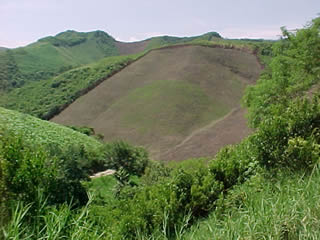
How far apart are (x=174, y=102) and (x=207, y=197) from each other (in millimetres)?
45869

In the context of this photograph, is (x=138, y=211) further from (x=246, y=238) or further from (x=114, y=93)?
(x=114, y=93)

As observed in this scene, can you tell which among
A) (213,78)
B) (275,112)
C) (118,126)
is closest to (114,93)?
(118,126)

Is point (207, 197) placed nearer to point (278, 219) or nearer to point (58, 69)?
point (278, 219)

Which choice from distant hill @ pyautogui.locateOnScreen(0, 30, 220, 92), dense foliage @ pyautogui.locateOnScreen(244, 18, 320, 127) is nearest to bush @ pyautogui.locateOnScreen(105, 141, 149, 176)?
dense foliage @ pyautogui.locateOnScreen(244, 18, 320, 127)

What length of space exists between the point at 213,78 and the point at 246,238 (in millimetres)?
56164

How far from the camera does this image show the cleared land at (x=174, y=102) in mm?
40812

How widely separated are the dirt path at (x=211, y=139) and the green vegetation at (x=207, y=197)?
26552mm

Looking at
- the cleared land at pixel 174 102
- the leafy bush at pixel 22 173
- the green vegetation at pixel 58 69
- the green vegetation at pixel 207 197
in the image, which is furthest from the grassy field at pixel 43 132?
the green vegetation at pixel 58 69

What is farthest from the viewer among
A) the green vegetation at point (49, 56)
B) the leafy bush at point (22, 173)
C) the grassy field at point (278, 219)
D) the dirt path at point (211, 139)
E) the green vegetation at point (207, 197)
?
the green vegetation at point (49, 56)

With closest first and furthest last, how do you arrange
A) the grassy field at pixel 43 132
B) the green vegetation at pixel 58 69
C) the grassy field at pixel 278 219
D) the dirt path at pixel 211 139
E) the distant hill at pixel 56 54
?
1. the grassy field at pixel 278 219
2. the grassy field at pixel 43 132
3. the dirt path at pixel 211 139
4. the green vegetation at pixel 58 69
5. the distant hill at pixel 56 54

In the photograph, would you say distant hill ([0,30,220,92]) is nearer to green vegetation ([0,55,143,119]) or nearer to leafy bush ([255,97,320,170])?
green vegetation ([0,55,143,119])

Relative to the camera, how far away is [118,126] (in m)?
48.0

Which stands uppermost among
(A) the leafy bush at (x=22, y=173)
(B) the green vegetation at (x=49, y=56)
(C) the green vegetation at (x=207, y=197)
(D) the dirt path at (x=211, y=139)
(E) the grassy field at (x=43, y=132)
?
(B) the green vegetation at (x=49, y=56)

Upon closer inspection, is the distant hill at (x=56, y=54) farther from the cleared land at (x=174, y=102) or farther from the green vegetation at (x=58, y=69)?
the cleared land at (x=174, y=102)
